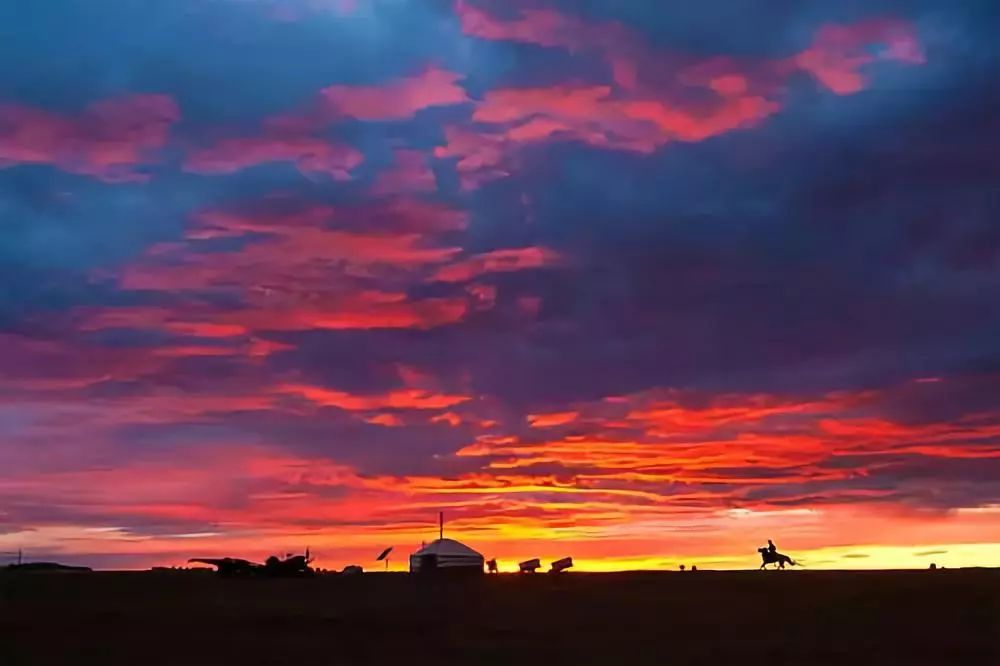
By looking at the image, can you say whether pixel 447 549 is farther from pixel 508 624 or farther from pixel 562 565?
pixel 508 624

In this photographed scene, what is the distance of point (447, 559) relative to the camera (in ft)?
Result: 375

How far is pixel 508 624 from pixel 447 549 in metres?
69.8

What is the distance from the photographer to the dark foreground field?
40312 mm

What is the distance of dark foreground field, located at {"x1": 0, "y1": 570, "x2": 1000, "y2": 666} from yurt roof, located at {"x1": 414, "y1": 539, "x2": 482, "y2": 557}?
4385cm

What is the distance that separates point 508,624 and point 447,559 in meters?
66.8

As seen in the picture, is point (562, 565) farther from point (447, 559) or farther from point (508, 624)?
point (508, 624)

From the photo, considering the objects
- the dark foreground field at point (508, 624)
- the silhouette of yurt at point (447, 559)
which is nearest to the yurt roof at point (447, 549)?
the silhouette of yurt at point (447, 559)

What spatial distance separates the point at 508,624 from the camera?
159ft

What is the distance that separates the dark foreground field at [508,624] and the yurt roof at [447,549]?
43847mm

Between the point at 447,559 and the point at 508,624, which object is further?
the point at 447,559

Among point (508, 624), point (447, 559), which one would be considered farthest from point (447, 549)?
point (508, 624)

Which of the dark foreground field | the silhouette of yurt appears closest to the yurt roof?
the silhouette of yurt

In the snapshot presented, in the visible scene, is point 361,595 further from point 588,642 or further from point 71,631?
point 588,642

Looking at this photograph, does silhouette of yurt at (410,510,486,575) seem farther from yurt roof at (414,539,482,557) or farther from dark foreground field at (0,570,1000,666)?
dark foreground field at (0,570,1000,666)
